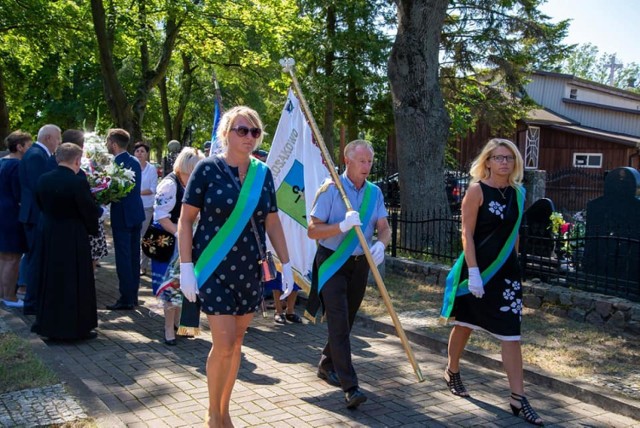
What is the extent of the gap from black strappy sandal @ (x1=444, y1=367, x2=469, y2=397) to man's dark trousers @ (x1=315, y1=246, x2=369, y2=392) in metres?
0.87

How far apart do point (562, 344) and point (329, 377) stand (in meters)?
2.53

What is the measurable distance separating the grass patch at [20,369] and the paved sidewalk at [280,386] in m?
0.12

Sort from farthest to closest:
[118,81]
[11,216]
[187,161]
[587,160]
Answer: [587,160]
[118,81]
[11,216]
[187,161]

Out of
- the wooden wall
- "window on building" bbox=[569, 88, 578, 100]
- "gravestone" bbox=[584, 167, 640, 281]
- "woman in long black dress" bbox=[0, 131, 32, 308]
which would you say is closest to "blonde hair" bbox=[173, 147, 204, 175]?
"woman in long black dress" bbox=[0, 131, 32, 308]

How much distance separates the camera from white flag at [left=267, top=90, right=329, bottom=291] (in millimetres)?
6688

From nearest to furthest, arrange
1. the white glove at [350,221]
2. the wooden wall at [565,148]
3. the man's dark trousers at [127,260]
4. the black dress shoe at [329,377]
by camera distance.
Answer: the white glove at [350,221] < the black dress shoe at [329,377] < the man's dark trousers at [127,260] < the wooden wall at [565,148]

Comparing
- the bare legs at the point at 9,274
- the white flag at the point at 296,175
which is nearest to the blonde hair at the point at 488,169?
the white flag at the point at 296,175

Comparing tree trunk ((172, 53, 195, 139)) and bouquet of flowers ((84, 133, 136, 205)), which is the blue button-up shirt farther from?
tree trunk ((172, 53, 195, 139))

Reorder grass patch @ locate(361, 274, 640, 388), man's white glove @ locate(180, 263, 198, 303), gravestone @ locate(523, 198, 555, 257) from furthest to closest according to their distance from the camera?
gravestone @ locate(523, 198, 555, 257) → grass patch @ locate(361, 274, 640, 388) → man's white glove @ locate(180, 263, 198, 303)

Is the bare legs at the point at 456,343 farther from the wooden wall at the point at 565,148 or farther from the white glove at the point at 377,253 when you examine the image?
the wooden wall at the point at 565,148

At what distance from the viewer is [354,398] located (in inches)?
185

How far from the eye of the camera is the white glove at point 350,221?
4.65 m

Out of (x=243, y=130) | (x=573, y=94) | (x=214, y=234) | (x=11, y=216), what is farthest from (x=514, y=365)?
(x=573, y=94)

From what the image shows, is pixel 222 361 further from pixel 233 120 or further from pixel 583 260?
pixel 583 260
